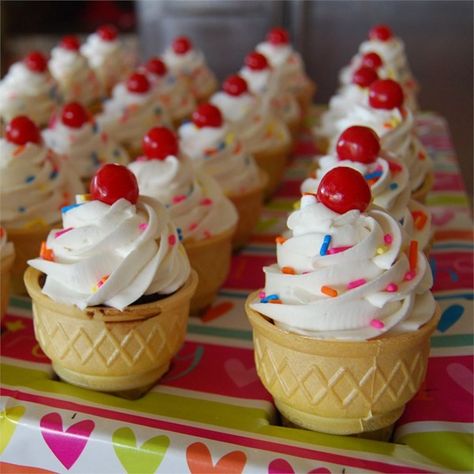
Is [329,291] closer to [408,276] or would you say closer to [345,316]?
[345,316]

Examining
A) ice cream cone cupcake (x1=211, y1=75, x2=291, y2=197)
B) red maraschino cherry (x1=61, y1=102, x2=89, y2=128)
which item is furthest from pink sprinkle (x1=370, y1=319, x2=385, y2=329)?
red maraschino cherry (x1=61, y1=102, x2=89, y2=128)

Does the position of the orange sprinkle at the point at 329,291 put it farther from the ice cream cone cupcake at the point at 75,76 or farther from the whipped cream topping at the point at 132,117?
the ice cream cone cupcake at the point at 75,76

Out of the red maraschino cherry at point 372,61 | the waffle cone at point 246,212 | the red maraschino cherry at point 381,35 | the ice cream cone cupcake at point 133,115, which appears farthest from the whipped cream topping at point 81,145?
the red maraschino cherry at point 381,35

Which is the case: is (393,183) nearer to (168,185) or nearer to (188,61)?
(168,185)

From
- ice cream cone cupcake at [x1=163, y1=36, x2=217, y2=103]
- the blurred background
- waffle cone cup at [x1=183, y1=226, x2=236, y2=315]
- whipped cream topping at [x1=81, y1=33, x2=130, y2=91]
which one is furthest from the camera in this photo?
the blurred background

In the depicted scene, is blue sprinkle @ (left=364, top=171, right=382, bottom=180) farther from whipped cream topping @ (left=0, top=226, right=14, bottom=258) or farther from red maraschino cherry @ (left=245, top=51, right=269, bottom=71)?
red maraschino cherry @ (left=245, top=51, right=269, bottom=71)
